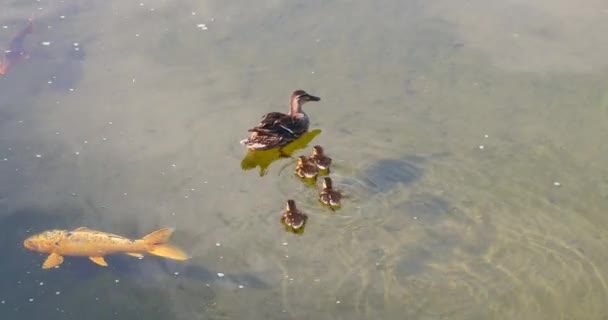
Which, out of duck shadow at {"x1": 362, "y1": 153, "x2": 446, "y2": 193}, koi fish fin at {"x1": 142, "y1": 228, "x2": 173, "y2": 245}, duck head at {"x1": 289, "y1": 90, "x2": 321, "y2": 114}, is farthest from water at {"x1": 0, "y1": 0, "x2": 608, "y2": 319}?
duck head at {"x1": 289, "y1": 90, "x2": 321, "y2": 114}

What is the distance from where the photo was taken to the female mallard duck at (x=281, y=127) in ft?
21.7

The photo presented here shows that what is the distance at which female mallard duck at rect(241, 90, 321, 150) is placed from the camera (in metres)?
6.62

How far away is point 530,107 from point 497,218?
1707 millimetres

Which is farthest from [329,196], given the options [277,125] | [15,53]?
[15,53]

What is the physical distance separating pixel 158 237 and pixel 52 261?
0.79m

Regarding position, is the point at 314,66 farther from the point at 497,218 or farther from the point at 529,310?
the point at 529,310

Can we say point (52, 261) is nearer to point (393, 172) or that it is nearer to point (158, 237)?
point (158, 237)

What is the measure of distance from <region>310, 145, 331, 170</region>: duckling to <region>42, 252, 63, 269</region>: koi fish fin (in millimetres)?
2180

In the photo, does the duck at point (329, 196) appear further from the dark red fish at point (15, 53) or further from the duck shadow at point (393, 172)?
the dark red fish at point (15, 53)

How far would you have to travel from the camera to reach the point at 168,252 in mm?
5680

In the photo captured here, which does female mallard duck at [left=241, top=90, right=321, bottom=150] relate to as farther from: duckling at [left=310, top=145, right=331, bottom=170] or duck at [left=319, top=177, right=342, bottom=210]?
duck at [left=319, top=177, right=342, bottom=210]

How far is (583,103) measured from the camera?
23.6 ft

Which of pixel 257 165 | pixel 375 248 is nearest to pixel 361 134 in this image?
pixel 257 165

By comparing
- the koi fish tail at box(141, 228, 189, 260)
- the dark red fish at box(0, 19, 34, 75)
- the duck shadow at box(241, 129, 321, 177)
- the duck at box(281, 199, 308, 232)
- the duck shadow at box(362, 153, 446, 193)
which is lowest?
the duck shadow at box(241, 129, 321, 177)
